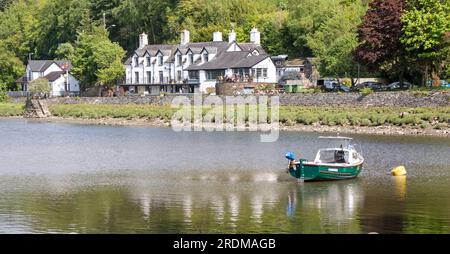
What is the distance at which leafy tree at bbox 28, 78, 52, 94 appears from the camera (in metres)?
126

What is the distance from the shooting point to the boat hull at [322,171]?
44.0 metres

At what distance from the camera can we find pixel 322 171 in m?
44.3

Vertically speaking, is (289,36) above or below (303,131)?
above

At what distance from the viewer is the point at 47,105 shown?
10881 cm

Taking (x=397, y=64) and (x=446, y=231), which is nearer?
(x=446, y=231)

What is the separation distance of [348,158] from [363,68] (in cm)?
4688

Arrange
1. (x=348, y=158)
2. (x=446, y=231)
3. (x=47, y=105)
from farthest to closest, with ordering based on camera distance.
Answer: (x=47, y=105) < (x=348, y=158) < (x=446, y=231)

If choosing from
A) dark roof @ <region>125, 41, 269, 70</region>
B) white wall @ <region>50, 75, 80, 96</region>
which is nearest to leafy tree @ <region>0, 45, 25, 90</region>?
white wall @ <region>50, 75, 80, 96</region>

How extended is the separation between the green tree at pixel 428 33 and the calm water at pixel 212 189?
1527 cm

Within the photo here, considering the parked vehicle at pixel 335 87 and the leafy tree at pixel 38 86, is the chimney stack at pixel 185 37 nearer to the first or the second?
the leafy tree at pixel 38 86

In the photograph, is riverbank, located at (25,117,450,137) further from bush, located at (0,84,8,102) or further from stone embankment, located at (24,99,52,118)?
bush, located at (0,84,8,102)

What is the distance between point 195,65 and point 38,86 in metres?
27.7

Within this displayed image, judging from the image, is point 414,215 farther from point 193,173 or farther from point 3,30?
point 3,30
